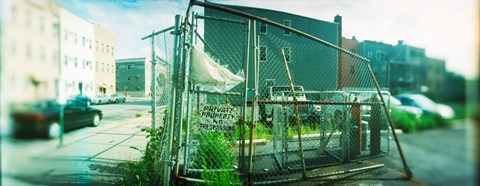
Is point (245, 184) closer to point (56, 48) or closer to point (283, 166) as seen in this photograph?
point (283, 166)

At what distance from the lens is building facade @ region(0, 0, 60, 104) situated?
1577mm

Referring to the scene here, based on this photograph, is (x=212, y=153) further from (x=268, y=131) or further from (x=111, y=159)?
(x=268, y=131)

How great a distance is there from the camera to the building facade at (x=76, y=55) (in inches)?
87.0

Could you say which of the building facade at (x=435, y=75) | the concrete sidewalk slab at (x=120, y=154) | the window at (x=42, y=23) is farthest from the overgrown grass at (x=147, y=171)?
the building facade at (x=435, y=75)

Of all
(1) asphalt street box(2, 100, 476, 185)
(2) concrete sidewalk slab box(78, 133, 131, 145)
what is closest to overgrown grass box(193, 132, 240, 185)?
(1) asphalt street box(2, 100, 476, 185)

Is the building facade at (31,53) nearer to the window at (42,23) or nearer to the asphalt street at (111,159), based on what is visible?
the window at (42,23)

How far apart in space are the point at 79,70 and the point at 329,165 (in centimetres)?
485

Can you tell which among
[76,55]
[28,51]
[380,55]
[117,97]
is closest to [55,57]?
[28,51]

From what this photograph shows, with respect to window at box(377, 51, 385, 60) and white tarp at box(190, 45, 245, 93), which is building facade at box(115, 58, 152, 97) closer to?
white tarp at box(190, 45, 245, 93)

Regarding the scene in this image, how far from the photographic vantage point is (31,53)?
1751 millimetres

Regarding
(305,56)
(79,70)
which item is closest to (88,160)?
(79,70)

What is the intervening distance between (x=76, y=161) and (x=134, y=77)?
2667mm

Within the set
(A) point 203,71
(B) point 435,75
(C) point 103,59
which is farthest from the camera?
(C) point 103,59

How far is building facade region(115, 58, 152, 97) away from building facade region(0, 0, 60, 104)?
8.28 feet
